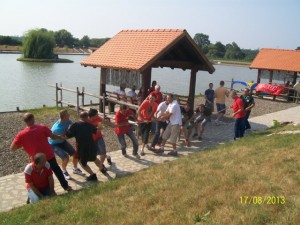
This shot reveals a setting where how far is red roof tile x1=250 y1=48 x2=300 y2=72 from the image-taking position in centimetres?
2450

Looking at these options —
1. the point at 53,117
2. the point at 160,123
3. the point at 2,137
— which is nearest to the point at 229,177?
the point at 160,123

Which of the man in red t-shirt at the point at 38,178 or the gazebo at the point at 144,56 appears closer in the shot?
the man in red t-shirt at the point at 38,178

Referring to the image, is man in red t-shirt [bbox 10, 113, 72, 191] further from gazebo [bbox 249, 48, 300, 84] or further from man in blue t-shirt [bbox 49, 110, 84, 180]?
gazebo [bbox 249, 48, 300, 84]

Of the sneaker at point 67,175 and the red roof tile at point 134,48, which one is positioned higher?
the red roof tile at point 134,48

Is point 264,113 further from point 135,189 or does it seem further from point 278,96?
point 135,189

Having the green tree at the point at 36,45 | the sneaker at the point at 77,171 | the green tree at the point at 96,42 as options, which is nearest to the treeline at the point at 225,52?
the green tree at the point at 96,42

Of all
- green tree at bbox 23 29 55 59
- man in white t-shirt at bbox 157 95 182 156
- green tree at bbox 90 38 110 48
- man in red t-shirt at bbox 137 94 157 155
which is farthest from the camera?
green tree at bbox 90 38 110 48

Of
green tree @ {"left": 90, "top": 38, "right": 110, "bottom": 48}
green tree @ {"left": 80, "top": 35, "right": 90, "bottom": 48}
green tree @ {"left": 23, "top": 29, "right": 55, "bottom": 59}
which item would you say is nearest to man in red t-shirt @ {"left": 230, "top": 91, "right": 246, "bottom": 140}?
green tree @ {"left": 23, "top": 29, "right": 55, "bottom": 59}

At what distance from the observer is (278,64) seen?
25156mm

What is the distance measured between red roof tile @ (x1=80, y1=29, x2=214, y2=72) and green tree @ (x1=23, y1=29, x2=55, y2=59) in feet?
194

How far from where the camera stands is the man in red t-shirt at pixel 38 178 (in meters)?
5.82

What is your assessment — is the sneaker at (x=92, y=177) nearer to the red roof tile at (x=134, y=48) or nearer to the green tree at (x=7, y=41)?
the red roof tile at (x=134, y=48)

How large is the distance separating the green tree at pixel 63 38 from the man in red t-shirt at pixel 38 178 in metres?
142

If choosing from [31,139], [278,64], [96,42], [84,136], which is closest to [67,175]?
[84,136]
